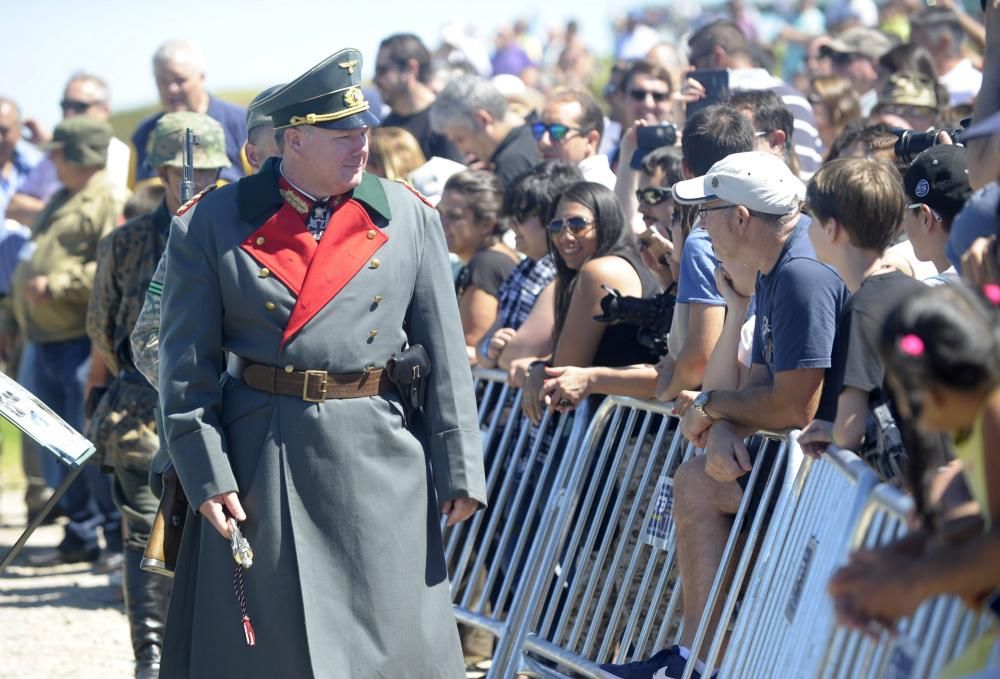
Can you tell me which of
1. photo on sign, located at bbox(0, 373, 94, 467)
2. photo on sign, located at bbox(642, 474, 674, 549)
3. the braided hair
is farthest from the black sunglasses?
the braided hair

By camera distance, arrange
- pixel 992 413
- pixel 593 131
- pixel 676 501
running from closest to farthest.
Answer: pixel 992 413 → pixel 676 501 → pixel 593 131

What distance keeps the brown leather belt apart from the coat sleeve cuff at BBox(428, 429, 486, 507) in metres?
0.26

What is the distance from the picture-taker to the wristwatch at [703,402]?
14.6 feet

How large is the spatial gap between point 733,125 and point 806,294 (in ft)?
4.40

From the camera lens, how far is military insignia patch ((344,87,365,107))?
4188 mm

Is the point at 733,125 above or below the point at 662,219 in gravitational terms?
above

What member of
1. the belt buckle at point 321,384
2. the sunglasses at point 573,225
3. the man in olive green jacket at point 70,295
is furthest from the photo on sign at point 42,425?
the man in olive green jacket at point 70,295

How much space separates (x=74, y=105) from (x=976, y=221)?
8.31m

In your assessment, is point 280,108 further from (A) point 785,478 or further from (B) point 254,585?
(A) point 785,478

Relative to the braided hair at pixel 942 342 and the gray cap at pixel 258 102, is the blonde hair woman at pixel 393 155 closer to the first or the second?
the gray cap at pixel 258 102

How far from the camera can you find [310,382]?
4059 millimetres

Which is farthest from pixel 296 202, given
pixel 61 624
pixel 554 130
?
pixel 61 624

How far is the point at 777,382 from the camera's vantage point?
4.18 m

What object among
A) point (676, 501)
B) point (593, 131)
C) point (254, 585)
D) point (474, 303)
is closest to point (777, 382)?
point (676, 501)
